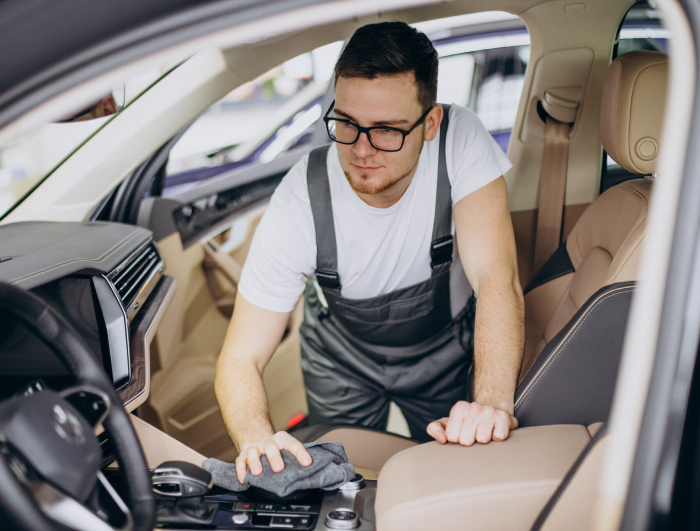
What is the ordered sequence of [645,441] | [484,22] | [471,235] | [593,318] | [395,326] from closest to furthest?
1. [645,441]
2. [593,318]
3. [471,235]
4. [395,326]
5. [484,22]

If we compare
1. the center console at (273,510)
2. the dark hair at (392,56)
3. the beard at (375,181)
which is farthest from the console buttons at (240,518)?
the dark hair at (392,56)

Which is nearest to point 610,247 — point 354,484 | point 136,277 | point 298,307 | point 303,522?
point 354,484

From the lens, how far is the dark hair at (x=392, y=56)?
53.9 inches

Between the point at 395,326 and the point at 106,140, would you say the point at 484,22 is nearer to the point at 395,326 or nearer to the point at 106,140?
the point at 395,326

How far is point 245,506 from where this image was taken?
3.29ft

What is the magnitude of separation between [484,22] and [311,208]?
5.02 ft

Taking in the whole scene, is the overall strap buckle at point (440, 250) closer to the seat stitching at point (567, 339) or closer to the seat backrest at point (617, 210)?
the seat backrest at point (617, 210)

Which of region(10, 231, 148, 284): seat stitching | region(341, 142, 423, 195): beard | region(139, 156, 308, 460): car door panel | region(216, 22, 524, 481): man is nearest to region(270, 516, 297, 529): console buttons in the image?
region(216, 22, 524, 481): man

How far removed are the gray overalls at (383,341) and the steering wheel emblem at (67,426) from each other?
0.94m

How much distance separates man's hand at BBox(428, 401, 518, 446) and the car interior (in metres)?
0.04

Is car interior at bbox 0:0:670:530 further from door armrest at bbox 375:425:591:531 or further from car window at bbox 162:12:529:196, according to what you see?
car window at bbox 162:12:529:196

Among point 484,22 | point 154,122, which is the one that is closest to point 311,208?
point 154,122

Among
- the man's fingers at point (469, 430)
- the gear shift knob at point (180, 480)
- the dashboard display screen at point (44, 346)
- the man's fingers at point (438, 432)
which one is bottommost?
the man's fingers at point (438, 432)

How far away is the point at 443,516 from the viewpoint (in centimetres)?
84
